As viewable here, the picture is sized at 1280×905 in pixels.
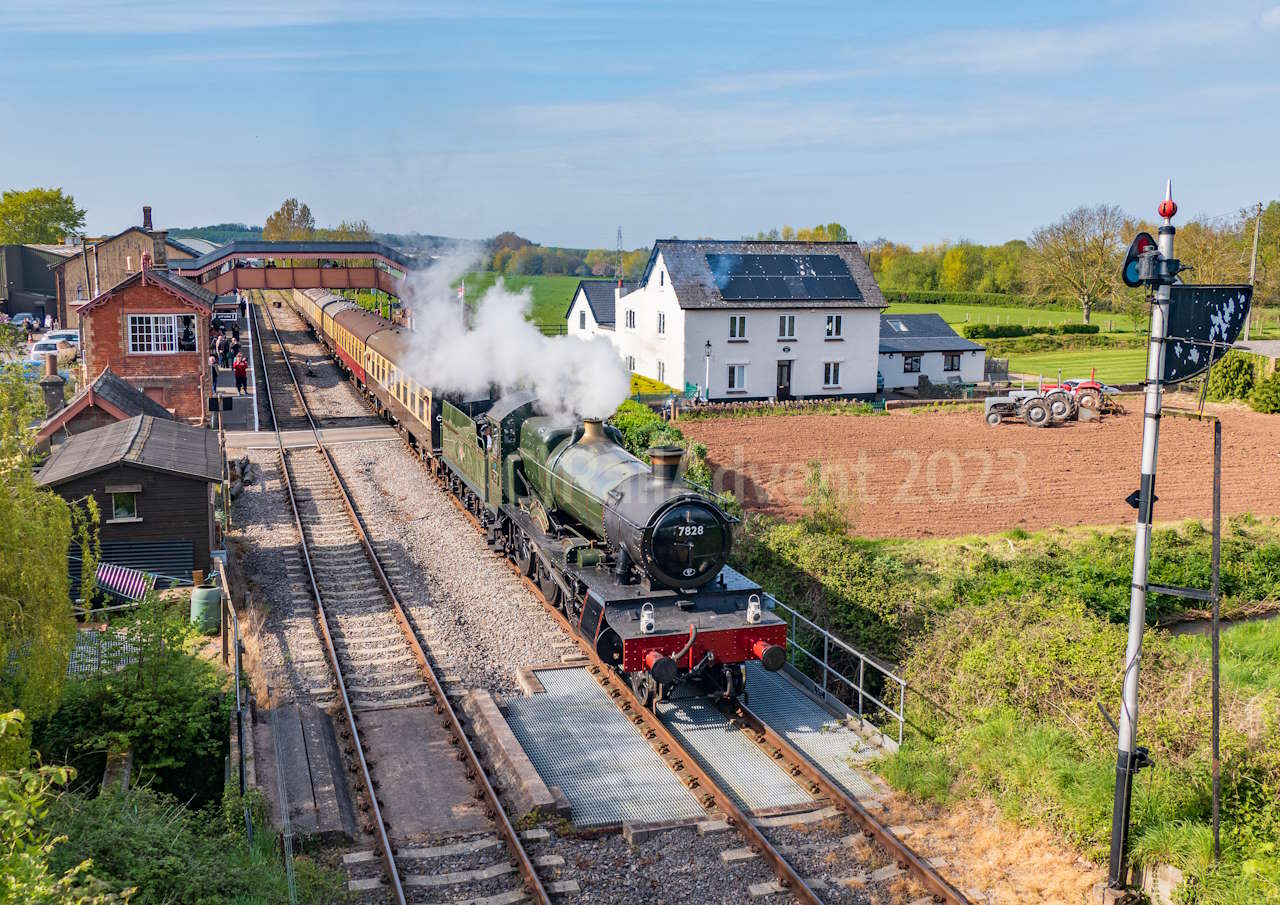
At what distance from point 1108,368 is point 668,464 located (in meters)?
50.6

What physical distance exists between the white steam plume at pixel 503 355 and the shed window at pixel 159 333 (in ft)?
27.4

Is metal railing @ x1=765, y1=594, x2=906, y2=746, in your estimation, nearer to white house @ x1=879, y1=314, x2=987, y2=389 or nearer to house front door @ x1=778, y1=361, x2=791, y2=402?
house front door @ x1=778, y1=361, x2=791, y2=402

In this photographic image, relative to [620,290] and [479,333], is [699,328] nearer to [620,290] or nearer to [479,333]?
[620,290]

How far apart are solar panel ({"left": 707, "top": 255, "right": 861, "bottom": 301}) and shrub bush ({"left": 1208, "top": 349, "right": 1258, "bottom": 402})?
16.0 meters

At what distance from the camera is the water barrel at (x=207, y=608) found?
1677 cm

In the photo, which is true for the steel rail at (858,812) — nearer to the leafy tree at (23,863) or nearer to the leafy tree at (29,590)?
the leafy tree at (23,863)

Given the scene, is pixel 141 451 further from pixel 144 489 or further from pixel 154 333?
pixel 154 333

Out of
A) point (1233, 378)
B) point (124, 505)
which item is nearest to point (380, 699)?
point (124, 505)

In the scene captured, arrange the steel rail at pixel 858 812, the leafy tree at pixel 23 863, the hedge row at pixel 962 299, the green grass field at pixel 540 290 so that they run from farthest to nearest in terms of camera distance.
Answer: the hedge row at pixel 962 299, the green grass field at pixel 540 290, the steel rail at pixel 858 812, the leafy tree at pixel 23 863

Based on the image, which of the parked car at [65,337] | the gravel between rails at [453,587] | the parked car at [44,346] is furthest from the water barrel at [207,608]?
the parked car at [65,337]

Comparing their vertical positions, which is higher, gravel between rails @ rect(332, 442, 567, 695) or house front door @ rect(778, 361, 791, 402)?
house front door @ rect(778, 361, 791, 402)

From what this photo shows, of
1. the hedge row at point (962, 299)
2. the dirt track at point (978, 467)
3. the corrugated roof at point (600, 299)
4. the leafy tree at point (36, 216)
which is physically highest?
the leafy tree at point (36, 216)

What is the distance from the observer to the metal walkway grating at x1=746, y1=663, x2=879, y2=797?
1173cm

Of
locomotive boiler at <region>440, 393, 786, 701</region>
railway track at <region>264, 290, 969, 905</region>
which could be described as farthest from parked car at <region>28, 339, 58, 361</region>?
railway track at <region>264, 290, 969, 905</region>
